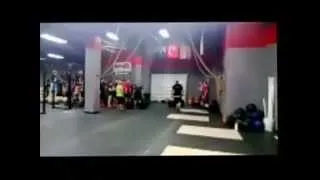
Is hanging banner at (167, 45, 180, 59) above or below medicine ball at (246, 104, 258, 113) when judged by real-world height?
above

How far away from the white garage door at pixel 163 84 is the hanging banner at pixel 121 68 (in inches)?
9.1

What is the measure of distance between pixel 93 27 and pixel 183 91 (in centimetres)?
97

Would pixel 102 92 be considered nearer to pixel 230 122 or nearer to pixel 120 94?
pixel 120 94

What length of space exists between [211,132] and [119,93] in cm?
89

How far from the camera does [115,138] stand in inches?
156

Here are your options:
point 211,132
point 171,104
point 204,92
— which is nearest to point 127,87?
point 171,104

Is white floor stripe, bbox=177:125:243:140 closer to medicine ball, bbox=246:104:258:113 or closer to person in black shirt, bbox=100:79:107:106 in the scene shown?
medicine ball, bbox=246:104:258:113

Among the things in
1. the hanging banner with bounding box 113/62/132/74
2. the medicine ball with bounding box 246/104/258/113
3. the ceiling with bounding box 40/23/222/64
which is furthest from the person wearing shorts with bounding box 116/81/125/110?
the medicine ball with bounding box 246/104/258/113

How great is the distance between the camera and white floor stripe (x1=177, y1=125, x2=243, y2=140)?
4.01 meters

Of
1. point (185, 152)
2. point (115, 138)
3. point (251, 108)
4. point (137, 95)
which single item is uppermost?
point (137, 95)

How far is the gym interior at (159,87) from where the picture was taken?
3957mm

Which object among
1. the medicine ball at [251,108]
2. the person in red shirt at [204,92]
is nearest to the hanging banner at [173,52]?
the person in red shirt at [204,92]

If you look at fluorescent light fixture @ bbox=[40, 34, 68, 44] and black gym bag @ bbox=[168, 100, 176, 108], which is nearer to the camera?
fluorescent light fixture @ bbox=[40, 34, 68, 44]
